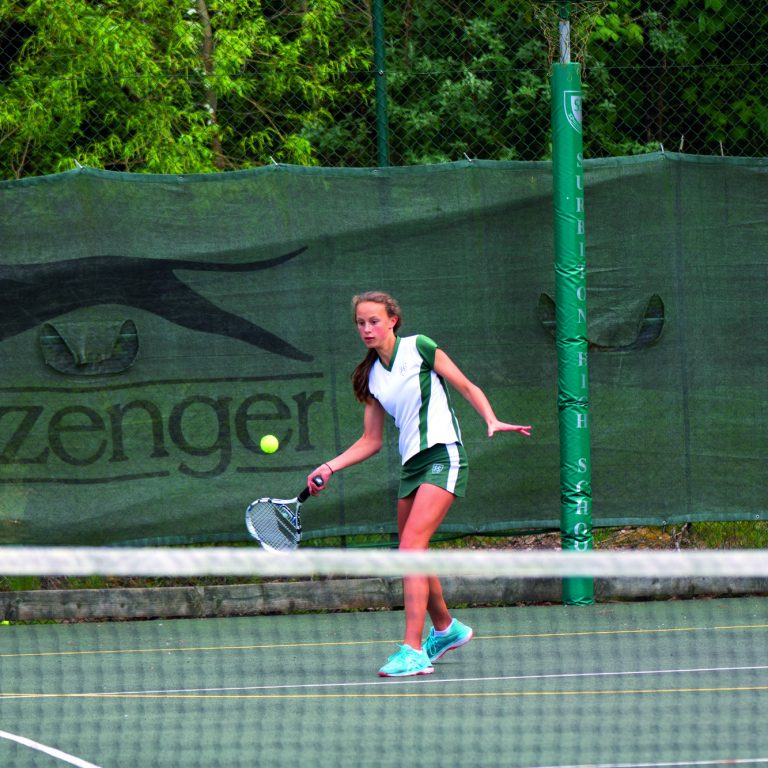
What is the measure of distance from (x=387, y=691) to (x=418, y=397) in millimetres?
1142

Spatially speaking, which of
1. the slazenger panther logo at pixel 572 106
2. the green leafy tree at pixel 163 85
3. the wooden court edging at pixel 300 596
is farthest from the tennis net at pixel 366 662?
the green leafy tree at pixel 163 85

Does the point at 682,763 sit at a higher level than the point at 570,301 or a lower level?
lower

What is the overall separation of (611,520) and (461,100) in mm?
3030

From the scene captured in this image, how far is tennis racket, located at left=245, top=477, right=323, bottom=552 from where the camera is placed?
5.97 metres

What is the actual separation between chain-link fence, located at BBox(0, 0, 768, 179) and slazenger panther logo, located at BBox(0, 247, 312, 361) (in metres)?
1.54

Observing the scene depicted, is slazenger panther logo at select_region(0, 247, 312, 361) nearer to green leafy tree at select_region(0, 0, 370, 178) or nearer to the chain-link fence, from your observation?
the chain-link fence

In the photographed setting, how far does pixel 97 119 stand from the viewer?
9.66 meters

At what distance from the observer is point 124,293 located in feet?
23.5

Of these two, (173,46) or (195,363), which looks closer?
(195,363)

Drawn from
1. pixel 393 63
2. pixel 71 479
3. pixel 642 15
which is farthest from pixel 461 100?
pixel 71 479

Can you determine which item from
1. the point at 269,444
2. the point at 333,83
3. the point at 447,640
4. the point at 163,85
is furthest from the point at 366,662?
the point at 333,83

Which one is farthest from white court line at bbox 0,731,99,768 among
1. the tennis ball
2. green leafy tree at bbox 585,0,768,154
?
green leafy tree at bbox 585,0,768,154

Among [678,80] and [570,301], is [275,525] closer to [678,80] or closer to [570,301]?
[570,301]

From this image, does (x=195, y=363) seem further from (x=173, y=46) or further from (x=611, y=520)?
(x=173, y=46)
